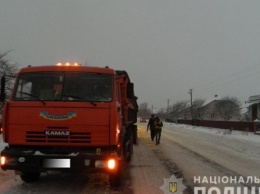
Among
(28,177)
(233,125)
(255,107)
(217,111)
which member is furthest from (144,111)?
(28,177)

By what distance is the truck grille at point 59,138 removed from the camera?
24.6 feet

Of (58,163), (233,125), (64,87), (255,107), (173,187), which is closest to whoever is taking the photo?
(58,163)

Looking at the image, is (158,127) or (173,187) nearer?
(173,187)

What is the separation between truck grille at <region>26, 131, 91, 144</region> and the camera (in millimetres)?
7492

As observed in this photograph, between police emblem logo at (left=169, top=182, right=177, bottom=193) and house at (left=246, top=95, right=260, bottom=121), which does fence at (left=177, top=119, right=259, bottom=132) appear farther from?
police emblem logo at (left=169, top=182, right=177, bottom=193)

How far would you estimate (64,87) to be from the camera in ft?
26.2

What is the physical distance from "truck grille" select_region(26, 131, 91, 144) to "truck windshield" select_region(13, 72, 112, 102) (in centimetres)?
71

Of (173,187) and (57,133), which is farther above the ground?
(57,133)

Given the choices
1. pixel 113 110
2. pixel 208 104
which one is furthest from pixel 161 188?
pixel 208 104

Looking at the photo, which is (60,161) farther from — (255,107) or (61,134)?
(255,107)

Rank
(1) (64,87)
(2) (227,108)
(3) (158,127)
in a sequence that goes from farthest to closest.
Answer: (2) (227,108), (3) (158,127), (1) (64,87)

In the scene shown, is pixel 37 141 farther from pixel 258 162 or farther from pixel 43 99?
pixel 258 162

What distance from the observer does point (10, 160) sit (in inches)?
296

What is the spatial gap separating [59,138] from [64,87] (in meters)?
1.10
